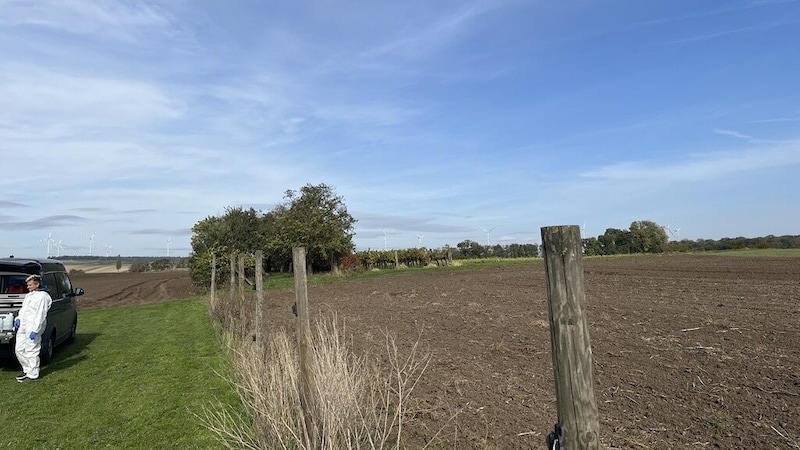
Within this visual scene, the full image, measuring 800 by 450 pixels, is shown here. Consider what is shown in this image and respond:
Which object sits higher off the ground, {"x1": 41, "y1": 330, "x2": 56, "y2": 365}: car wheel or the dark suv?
the dark suv

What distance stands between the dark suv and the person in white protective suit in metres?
0.58

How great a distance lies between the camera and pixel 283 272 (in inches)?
1785

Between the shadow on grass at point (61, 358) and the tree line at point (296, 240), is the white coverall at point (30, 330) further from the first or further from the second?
the tree line at point (296, 240)

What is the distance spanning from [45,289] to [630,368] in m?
10.5

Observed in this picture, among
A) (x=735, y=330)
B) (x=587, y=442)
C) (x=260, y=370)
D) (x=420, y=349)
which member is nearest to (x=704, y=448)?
(x=587, y=442)

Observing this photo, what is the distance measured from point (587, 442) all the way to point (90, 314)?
81.6 feet

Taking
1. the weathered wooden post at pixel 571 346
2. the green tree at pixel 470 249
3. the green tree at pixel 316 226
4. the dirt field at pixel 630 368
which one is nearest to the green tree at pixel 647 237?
the green tree at pixel 470 249

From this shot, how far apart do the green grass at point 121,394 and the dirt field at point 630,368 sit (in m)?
2.30

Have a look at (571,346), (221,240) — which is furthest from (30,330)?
(221,240)

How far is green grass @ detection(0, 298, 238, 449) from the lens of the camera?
6758 millimetres

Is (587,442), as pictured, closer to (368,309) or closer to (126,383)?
(126,383)

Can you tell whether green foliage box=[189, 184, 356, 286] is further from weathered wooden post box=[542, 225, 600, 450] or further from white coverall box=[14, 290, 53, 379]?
weathered wooden post box=[542, 225, 600, 450]

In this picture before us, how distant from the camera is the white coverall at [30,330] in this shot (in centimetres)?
996

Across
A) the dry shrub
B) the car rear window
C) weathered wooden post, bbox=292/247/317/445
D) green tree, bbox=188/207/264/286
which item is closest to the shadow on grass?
the car rear window
